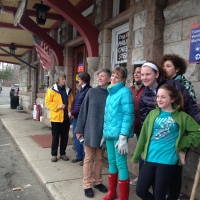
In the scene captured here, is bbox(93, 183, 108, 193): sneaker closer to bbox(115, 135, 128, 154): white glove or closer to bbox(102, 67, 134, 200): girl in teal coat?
bbox(102, 67, 134, 200): girl in teal coat

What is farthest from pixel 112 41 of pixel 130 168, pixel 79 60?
pixel 130 168

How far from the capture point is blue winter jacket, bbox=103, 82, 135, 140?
9.37ft

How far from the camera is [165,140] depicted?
2.42 m

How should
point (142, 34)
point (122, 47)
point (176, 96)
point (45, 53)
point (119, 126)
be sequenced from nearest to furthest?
1. point (176, 96)
2. point (119, 126)
3. point (142, 34)
4. point (122, 47)
5. point (45, 53)

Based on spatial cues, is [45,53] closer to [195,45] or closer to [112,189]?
[112,189]

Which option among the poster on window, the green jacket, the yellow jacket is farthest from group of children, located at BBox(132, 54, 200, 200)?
the poster on window

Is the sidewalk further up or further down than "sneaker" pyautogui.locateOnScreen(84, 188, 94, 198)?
further down

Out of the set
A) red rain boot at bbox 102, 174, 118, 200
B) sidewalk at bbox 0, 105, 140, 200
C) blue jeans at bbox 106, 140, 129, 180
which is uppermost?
blue jeans at bbox 106, 140, 129, 180

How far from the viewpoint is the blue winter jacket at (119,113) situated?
112 inches

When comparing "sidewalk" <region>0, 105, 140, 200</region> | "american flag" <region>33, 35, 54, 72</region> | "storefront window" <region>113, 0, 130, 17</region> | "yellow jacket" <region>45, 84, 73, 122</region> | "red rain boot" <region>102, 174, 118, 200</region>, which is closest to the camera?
"red rain boot" <region>102, 174, 118, 200</region>

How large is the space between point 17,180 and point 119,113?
229 cm

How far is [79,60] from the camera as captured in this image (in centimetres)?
741

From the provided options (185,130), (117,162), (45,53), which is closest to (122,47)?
(117,162)

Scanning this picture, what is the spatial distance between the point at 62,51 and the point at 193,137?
6.13 m
